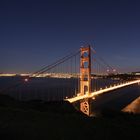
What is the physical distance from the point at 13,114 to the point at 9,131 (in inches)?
101

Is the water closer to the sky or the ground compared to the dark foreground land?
closer to the ground

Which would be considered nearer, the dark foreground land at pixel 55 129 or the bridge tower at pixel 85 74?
the dark foreground land at pixel 55 129

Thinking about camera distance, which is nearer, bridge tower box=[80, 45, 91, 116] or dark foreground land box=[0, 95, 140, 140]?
dark foreground land box=[0, 95, 140, 140]

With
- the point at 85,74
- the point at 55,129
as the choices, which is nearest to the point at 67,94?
the point at 85,74

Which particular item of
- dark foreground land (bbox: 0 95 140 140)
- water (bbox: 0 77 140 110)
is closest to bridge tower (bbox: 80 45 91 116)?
water (bbox: 0 77 140 110)

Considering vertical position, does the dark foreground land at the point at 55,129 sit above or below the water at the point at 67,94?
above

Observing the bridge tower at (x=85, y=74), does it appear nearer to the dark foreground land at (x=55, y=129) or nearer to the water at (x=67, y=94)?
the water at (x=67, y=94)

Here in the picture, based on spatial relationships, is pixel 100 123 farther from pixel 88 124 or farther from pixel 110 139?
pixel 110 139

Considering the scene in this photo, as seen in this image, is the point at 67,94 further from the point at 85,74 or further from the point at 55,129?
the point at 55,129

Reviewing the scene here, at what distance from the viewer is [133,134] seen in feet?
24.3

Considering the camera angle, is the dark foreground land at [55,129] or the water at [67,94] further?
the water at [67,94]

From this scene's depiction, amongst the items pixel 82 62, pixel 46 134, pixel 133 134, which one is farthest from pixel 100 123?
pixel 82 62

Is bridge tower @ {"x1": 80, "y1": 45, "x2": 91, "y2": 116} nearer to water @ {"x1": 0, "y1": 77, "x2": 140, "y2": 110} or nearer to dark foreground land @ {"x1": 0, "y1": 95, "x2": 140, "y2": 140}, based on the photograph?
water @ {"x1": 0, "y1": 77, "x2": 140, "y2": 110}

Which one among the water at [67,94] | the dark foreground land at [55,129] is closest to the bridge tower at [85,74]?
the water at [67,94]
